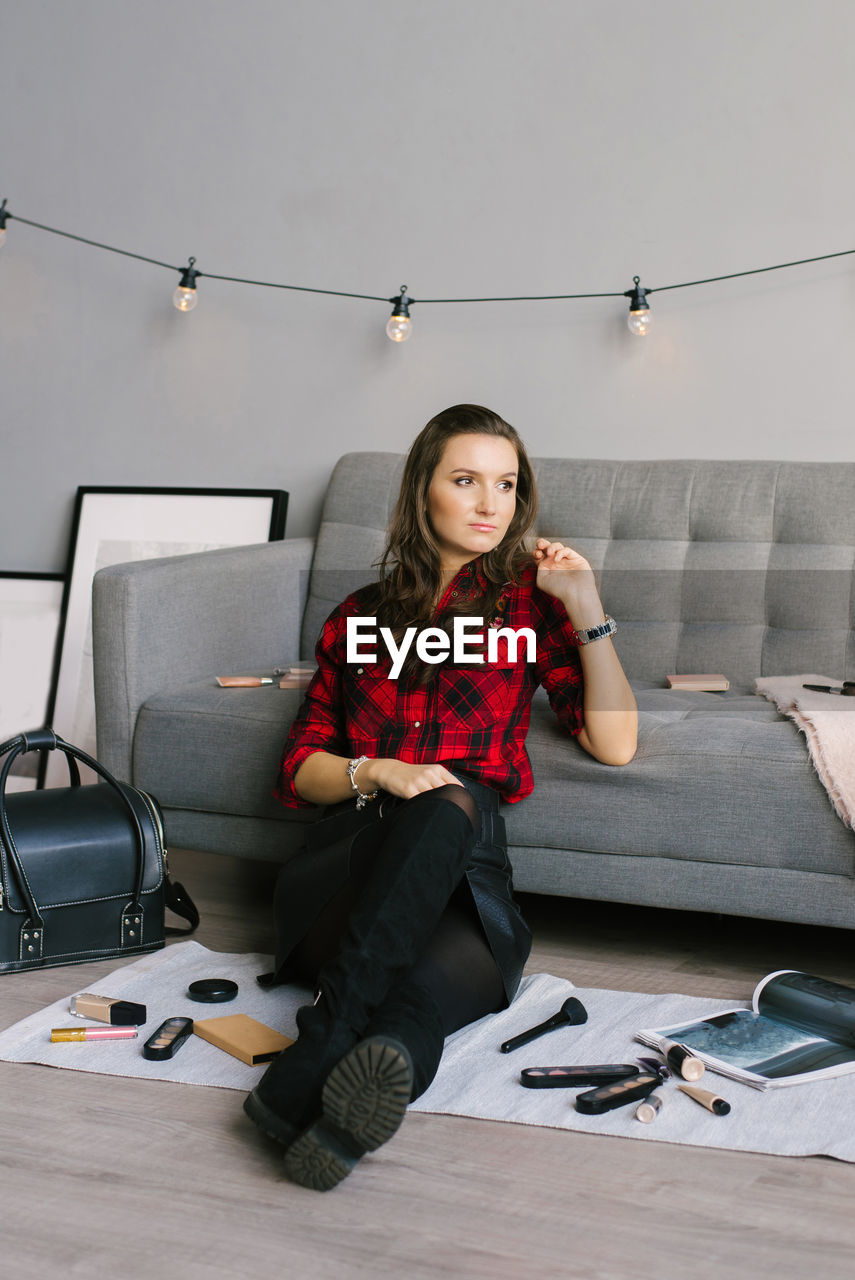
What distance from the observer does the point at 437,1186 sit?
1.24 metres

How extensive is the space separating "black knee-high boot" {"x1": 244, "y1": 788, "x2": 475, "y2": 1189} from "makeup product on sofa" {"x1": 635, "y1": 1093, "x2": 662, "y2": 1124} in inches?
12.9

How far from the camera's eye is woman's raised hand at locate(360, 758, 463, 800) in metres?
1.59

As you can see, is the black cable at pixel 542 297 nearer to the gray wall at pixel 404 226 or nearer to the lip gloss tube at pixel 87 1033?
the gray wall at pixel 404 226

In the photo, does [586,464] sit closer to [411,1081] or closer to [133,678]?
[133,678]

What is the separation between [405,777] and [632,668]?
1.03m

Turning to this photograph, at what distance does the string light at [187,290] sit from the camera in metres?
3.12

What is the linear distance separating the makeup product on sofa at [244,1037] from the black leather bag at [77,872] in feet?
1.14

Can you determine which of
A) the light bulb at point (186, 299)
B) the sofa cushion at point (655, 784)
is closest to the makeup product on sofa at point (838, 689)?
the sofa cushion at point (655, 784)

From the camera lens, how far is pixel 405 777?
5.30 feet

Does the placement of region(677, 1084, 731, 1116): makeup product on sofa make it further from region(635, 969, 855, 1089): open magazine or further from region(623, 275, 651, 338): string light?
region(623, 275, 651, 338): string light

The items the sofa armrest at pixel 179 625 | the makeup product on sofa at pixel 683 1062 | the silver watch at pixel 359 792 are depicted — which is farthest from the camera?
the sofa armrest at pixel 179 625

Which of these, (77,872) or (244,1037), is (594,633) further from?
(77,872)

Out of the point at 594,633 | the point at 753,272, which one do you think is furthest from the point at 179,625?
the point at 753,272

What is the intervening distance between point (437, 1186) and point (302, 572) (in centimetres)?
177
